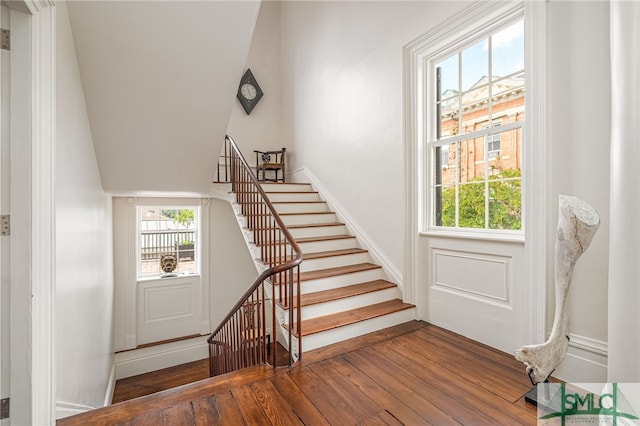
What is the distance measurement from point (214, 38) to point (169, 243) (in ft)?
11.6

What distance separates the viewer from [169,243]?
5059mm

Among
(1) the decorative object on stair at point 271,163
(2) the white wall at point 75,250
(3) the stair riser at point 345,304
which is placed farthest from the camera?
(1) the decorative object on stair at point 271,163

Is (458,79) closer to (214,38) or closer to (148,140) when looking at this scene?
(214,38)

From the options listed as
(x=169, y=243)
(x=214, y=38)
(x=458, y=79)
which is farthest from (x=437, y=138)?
(x=169, y=243)

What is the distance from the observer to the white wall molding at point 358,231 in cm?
325

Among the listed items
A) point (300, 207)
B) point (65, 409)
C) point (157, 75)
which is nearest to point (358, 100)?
point (300, 207)

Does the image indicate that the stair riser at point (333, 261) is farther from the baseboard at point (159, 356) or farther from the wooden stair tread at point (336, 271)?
the baseboard at point (159, 356)

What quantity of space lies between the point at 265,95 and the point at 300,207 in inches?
115

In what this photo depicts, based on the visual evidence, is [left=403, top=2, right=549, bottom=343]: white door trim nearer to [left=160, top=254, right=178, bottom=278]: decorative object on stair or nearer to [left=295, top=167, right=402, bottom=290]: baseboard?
[left=295, top=167, right=402, bottom=290]: baseboard

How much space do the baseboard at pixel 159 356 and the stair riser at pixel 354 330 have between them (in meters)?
3.35

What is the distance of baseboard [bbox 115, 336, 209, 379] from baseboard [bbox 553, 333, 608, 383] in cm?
474

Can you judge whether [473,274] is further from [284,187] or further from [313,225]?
[284,187]

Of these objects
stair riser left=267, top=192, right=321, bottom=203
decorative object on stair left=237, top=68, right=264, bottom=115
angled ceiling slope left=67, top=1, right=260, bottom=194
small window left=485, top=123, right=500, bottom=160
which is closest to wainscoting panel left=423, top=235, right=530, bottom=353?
small window left=485, top=123, right=500, bottom=160

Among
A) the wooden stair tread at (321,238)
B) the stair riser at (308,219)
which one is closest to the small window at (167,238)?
the stair riser at (308,219)
